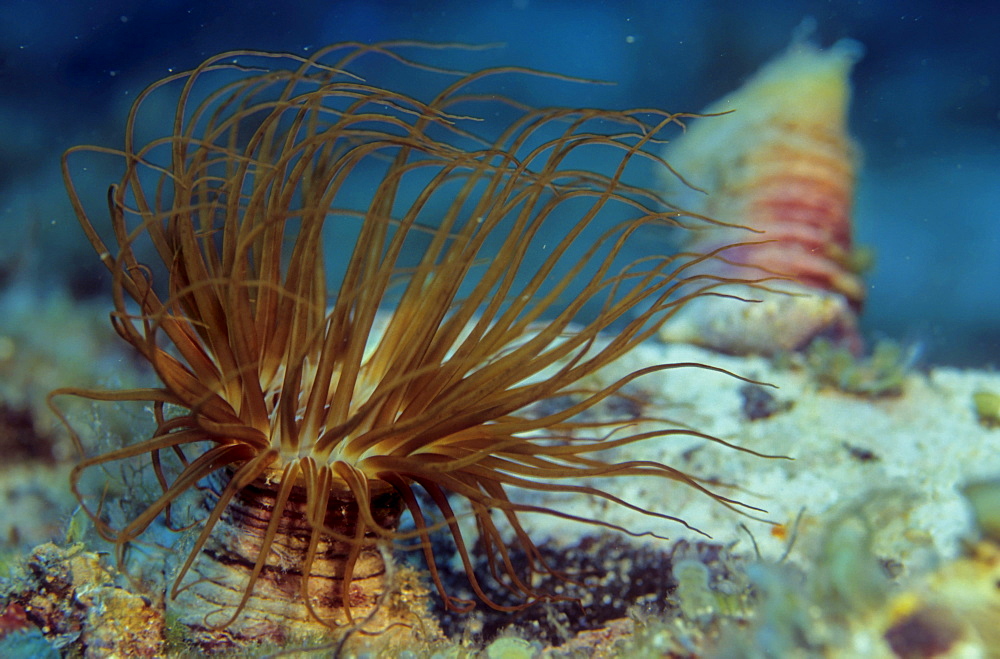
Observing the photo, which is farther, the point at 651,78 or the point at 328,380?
the point at 651,78

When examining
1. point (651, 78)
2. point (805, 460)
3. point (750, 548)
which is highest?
point (651, 78)

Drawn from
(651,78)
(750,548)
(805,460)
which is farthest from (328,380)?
(651,78)

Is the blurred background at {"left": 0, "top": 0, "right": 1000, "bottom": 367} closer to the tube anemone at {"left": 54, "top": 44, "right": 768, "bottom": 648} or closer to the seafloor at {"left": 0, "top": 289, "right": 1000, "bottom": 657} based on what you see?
the seafloor at {"left": 0, "top": 289, "right": 1000, "bottom": 657}

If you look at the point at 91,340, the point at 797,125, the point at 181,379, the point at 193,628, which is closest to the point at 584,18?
the point at 797,125

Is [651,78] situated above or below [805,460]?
above

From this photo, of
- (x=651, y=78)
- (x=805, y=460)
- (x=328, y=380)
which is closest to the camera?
(x=328, y=380)

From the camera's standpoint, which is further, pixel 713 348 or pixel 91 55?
pixel 91 55

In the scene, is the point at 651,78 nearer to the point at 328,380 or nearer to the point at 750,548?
the point at 750,548

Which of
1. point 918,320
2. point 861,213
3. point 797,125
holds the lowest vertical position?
point 797,125

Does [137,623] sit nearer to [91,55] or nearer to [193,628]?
[193,628]
